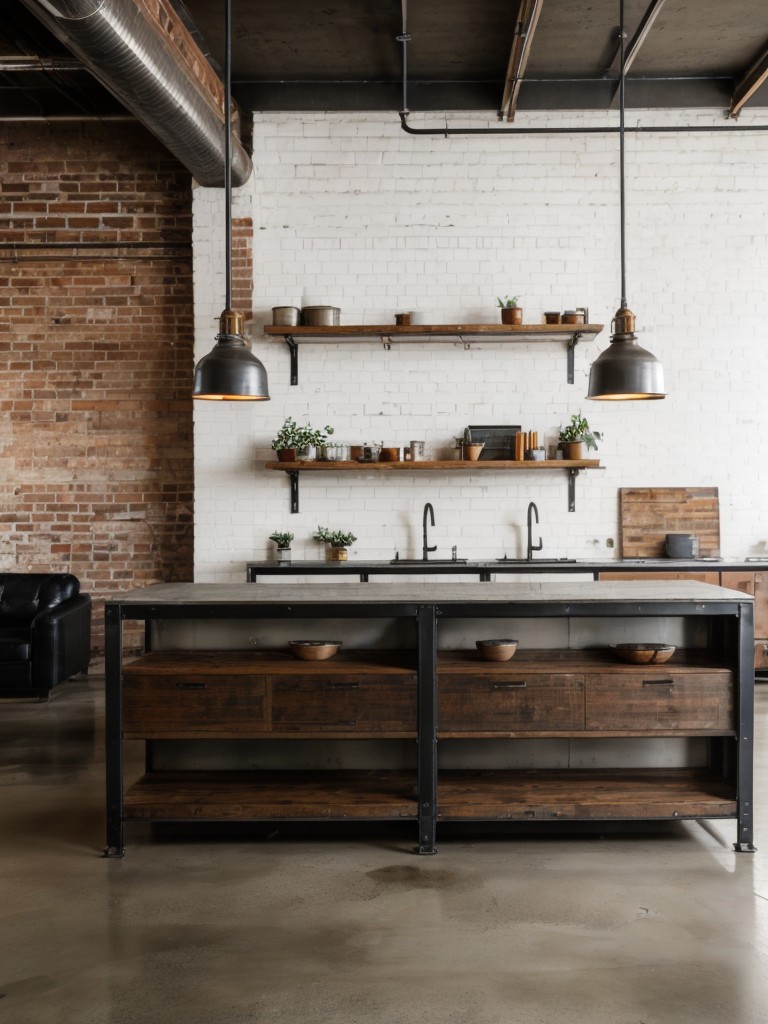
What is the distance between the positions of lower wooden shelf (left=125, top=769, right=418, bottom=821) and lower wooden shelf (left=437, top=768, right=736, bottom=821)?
0.22 metres

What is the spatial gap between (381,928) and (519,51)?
18.1ft

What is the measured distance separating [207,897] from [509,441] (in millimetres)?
4701

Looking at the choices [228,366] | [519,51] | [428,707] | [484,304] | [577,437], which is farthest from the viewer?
[484,304]

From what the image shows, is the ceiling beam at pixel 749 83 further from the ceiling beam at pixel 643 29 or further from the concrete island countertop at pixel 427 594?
the concrete island countertop at pixel 427 594

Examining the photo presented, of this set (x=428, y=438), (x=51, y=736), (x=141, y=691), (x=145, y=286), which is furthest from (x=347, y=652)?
(x=145, y=286)

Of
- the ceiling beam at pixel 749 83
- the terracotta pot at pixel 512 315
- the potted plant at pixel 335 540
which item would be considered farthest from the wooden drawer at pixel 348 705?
the ceiling beam at pixel 749 83

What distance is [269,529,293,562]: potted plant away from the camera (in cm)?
693

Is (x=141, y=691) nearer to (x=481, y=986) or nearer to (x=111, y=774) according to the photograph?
(x=111, y=774)

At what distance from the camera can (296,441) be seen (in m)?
6.97

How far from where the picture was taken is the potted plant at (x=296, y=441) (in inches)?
270

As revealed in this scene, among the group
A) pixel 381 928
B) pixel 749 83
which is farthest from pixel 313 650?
pixel 749 83

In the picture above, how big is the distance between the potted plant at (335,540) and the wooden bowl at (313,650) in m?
3.16

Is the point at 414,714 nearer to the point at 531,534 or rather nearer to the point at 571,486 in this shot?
the point at 531,534

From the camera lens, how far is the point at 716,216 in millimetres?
7141
